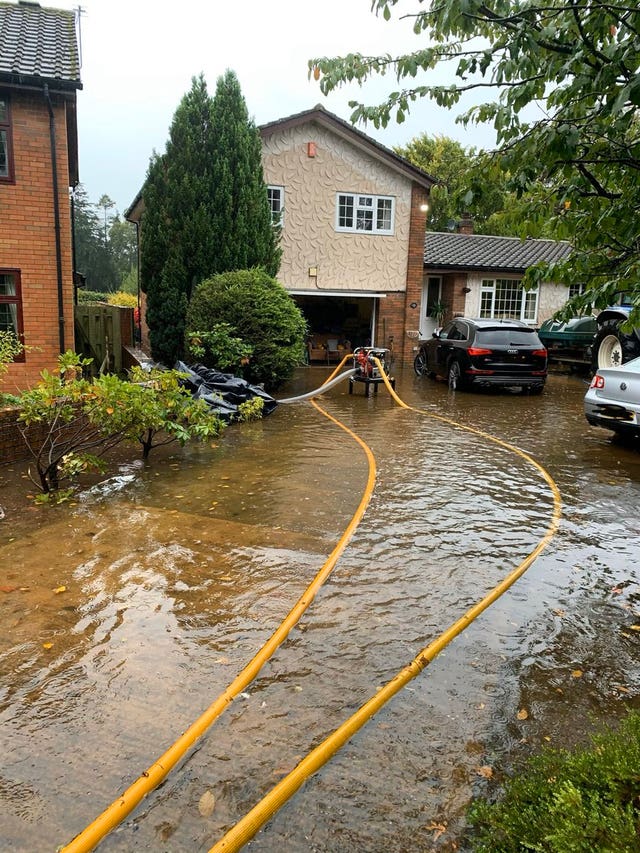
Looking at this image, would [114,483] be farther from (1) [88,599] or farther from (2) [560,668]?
(2) [560,668]

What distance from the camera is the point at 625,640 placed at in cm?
384

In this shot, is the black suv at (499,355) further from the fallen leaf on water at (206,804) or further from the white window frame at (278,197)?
the fallen leaf on water at (206,804)

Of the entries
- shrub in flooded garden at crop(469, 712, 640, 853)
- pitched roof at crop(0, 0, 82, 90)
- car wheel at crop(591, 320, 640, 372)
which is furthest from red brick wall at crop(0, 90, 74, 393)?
shrub in flooded garden at crop(469, 712, 640, 853)

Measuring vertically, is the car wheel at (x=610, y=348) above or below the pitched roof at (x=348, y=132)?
below

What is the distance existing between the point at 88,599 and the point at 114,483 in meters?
2.85

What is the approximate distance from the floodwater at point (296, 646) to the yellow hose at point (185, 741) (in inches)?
1.9

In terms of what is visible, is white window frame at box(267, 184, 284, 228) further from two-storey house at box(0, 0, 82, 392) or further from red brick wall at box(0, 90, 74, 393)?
red brick wall at box(0, 90, 74, 393)

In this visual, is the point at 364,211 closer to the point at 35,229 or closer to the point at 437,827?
the point at 35,229

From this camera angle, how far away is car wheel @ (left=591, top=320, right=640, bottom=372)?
12641mm

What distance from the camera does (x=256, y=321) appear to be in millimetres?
13195

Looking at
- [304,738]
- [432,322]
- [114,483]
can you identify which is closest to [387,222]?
[432,322]

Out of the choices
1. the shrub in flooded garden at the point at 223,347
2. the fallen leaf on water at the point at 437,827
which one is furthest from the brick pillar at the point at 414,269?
the fallen leaf on water at the point at 437,827

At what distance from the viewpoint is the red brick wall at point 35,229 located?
37.7 feet

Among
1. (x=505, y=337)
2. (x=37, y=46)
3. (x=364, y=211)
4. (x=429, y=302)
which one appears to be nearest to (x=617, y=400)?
(x=505, y=337)
